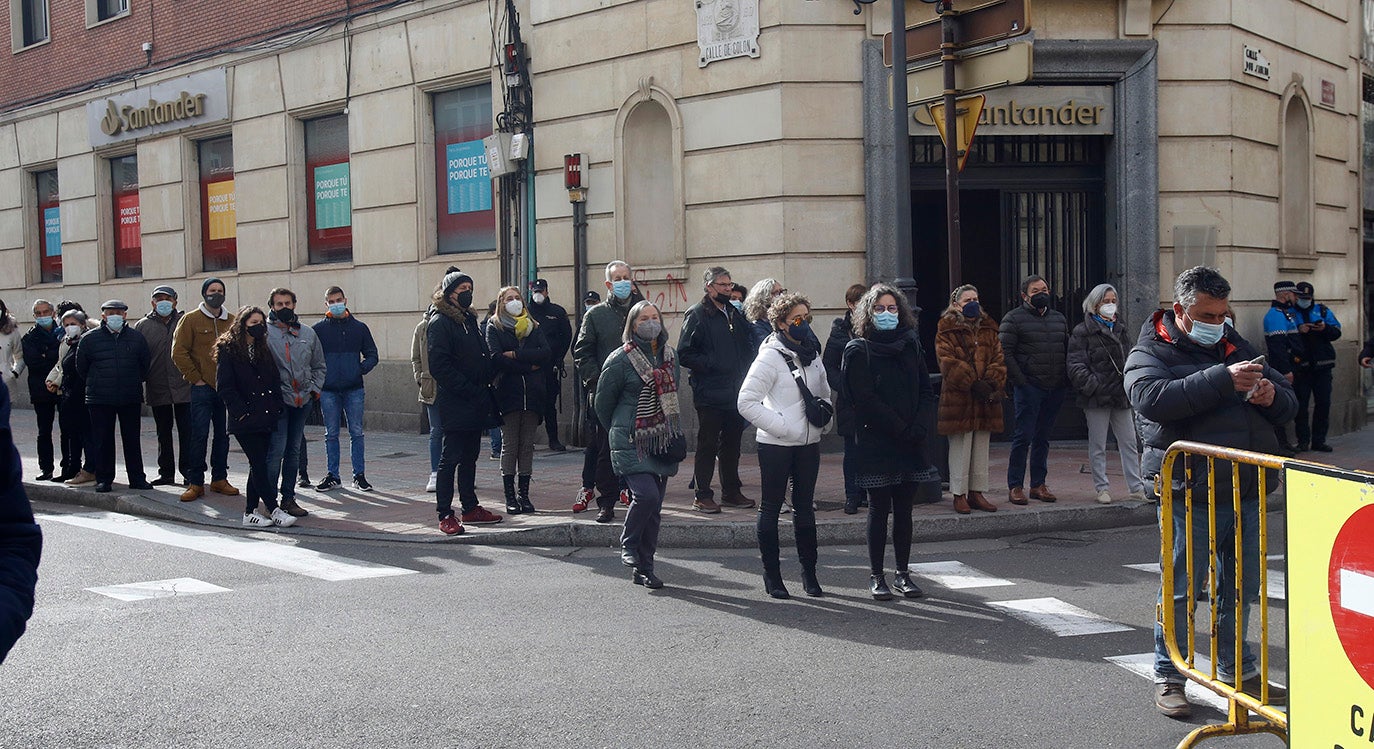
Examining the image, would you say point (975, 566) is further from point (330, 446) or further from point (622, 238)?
point (622, 238)

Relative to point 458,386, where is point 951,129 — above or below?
above

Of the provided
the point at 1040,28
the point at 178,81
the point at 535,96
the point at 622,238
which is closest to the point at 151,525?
the point at 622,238

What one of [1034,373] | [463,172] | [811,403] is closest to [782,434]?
[811,403]

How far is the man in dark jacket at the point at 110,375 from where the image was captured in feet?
39.3

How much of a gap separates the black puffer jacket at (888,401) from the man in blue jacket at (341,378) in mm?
6000

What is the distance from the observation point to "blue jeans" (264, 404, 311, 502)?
10.3m

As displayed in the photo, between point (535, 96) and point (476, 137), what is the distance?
139cm

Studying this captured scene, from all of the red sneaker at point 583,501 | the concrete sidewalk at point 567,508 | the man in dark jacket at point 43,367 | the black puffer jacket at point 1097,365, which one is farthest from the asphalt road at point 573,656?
the man in dark jacket at point 43,367

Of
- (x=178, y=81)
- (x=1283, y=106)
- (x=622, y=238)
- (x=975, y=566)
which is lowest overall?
(x=975, y=566)

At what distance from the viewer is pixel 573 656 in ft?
20.0

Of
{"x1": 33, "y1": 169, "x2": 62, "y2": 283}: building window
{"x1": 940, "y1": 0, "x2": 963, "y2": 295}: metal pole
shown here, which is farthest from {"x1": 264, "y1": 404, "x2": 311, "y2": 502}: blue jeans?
{"x1": 33, "y1": 169, "x2": 62, "y2": 283}: building window

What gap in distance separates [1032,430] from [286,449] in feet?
20.0

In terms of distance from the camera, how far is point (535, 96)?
15.4m

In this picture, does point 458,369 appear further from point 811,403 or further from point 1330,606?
point 1330,606
